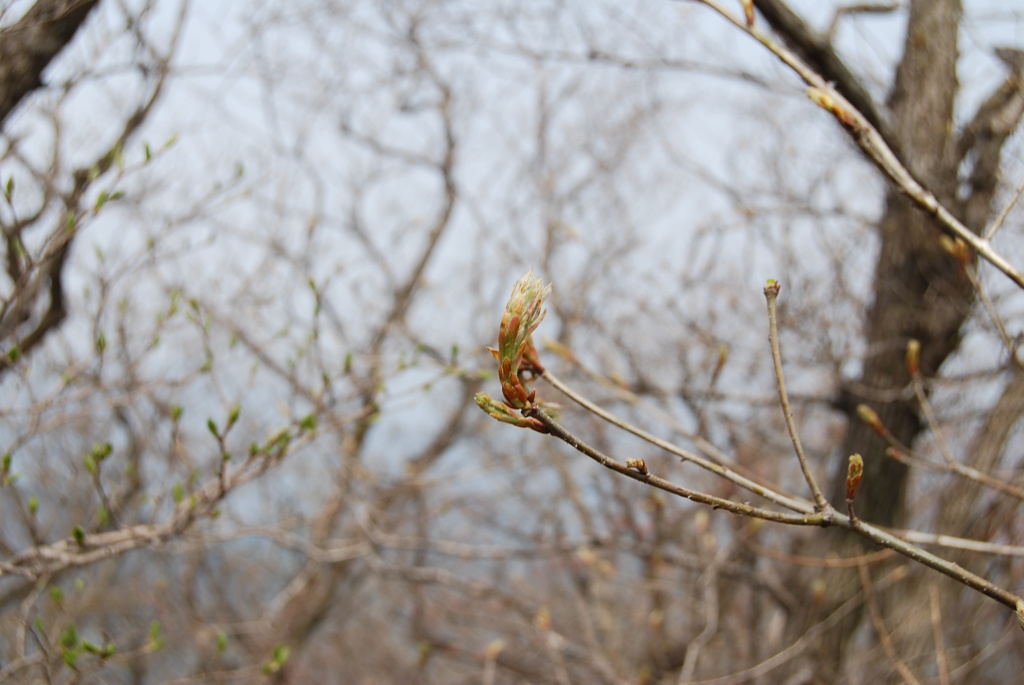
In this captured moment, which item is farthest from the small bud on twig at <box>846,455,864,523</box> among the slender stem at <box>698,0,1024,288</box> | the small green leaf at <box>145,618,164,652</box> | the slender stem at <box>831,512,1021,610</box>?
the small green leaf at <box>145,618,164,652</box>

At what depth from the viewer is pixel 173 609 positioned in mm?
7520

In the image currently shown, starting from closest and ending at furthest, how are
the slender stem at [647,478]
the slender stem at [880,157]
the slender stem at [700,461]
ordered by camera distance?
the slender stem at [647,478], the slender stem at [700,461], the slender stem at [880,157]

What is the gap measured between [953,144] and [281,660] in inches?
139

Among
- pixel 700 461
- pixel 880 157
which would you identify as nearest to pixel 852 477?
pixel 700 461

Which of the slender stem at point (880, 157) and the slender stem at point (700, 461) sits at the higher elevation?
the slender stem at point (880, 157)

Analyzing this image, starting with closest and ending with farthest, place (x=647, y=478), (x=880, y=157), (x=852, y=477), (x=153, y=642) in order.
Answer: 1. (x=647, y=478)
2. (x=852, y=477)
3. (x=880, y=157)
4. (x=153, y=642)

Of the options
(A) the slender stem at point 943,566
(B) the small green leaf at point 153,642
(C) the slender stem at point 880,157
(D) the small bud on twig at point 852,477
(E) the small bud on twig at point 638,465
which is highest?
(C) the slender stem at point 880,157

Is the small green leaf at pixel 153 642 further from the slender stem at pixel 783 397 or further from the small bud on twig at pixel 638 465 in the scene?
the slender stem at pixel 783 397

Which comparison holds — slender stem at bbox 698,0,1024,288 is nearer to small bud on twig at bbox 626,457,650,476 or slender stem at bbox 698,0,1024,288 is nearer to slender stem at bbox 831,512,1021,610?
slender stem at bbox 831,512,1021,610

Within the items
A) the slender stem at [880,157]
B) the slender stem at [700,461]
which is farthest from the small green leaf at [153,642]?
the slender stem at [880,157]

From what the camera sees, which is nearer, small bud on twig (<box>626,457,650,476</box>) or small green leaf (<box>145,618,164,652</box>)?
small bud on twig (<box>626,457,650,476</box>)

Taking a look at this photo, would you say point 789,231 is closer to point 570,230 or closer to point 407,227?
point 570,230

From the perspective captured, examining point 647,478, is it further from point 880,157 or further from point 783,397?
point 880,157

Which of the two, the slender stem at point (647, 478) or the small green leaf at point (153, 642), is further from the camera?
the small green leaf at point (153, 642)
